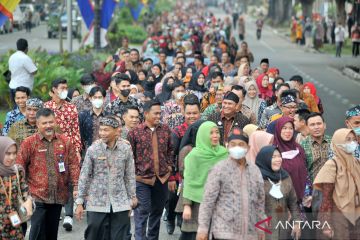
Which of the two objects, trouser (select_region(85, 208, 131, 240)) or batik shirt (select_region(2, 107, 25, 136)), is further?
batik shirt (select_region(2, 107, 25, 136))

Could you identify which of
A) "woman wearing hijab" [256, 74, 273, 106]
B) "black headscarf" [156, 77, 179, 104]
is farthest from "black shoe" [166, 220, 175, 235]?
"woman wearing hijab" [256, 74, 273, 106]

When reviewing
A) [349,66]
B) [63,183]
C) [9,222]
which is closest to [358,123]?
[63,183]

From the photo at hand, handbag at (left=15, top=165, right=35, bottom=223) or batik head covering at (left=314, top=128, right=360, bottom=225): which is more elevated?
batik head covering at (left=314, top=128, right=360, bottom=225)

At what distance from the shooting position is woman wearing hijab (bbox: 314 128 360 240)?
27.9ft

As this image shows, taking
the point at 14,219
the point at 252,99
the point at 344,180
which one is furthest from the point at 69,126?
the point at 344,180

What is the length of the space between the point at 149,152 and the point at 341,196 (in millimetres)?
2832

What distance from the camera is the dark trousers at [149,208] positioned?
10617 millimetres

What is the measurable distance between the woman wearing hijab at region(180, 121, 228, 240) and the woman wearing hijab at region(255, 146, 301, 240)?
477 millimetres

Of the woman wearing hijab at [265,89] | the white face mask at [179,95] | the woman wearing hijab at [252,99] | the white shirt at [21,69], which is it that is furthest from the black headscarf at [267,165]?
the white shirt at [21,69]

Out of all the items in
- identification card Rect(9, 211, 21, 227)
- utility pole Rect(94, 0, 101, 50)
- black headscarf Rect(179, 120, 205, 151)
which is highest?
black headscarf Rect(179, 120, 205, 151)

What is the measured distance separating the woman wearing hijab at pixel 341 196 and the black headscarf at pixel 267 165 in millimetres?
347

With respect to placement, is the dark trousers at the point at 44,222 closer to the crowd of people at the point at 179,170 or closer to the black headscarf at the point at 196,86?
the crowd of people at the point at 179,170

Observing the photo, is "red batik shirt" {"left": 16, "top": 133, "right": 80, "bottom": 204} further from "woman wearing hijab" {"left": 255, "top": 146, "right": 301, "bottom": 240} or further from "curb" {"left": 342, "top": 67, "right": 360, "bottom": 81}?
"curb" {"left": 342, "top": 67, "right": 360, "bottom": 81}

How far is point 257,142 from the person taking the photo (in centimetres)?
952
